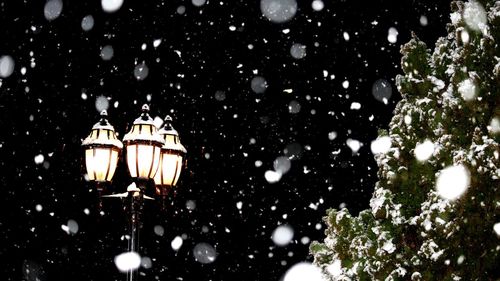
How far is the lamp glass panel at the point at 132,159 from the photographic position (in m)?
6.03

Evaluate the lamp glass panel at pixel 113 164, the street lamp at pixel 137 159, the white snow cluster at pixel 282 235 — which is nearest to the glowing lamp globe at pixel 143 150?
the street lamp at pixel 137 159

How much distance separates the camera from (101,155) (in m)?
6.23

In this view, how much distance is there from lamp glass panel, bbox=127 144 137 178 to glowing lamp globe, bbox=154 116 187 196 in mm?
272

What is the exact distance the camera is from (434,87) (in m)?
6.17

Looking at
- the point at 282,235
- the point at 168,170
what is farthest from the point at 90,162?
the point at 282,235

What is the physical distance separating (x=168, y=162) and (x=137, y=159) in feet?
1.44

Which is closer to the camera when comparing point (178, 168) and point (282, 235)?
point (178, 168)

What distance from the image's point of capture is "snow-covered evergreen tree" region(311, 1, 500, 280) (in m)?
5.45

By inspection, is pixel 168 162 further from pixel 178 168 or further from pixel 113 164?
pixel 113 164

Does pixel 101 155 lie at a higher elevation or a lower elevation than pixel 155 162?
higher

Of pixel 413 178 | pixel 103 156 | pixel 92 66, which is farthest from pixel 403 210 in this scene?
pixel 92 66

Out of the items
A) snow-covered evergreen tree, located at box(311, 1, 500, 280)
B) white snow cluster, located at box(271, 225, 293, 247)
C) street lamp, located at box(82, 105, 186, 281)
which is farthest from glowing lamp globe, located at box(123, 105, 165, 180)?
white snow cluster, located at box(271, 225, 293, 247)

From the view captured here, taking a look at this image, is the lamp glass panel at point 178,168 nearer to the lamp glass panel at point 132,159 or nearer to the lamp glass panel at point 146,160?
the lamp glass panel at point 146,160

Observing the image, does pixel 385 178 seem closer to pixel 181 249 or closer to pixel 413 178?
pixel 413 178
